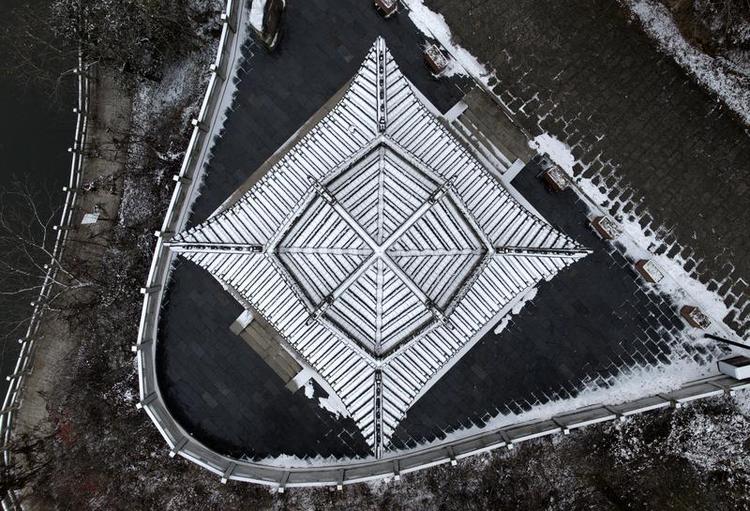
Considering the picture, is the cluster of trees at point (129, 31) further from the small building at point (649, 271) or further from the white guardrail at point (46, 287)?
the small building at point (649, 271)

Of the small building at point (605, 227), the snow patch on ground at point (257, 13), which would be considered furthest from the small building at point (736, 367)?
the snow patch on ground at point (257, 13)

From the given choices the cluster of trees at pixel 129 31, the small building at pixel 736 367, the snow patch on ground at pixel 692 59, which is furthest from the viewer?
the cluster of trees at pixel 129 31

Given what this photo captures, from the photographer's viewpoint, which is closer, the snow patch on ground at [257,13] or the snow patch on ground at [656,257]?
the snow patch on ground at [257,13]

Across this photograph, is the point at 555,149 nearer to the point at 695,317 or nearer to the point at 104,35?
the point at 695,317

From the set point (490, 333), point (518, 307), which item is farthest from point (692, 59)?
point (490, 333)

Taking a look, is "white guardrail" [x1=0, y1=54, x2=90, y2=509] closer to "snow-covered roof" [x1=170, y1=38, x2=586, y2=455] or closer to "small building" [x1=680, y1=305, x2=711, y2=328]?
"snow-covered roof" [x1=170, y1=38, x2=586, y2=455]

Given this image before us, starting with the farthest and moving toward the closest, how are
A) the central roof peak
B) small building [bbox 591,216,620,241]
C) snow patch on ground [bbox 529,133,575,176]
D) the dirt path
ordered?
the dirt path, snow patch on ground [bbox 529,133,575,176], small building [bbox 591,216,620,241], the central roof peak

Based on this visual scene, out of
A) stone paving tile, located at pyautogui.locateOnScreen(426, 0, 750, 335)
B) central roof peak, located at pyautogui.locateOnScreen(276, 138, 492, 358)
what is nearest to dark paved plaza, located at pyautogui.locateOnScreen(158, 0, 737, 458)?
stone paving tile, located at pyautogui.locateOnScreen(426, 0, 750, 335)
